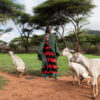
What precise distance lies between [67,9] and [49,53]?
49.5 feet

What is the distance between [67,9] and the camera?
20.6 metres

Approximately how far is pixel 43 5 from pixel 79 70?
56.0 feet

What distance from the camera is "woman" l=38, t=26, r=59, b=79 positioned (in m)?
6.65

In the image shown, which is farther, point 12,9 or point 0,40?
point 0,40

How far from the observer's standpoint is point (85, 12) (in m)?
21.6

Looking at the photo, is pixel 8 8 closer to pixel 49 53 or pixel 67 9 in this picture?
pixel 67 9

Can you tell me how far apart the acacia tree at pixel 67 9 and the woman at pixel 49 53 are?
12.8m

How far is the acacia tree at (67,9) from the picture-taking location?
2006cm

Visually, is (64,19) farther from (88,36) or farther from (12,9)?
(88,36)

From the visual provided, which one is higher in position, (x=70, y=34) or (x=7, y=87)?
(x=70, y=34)

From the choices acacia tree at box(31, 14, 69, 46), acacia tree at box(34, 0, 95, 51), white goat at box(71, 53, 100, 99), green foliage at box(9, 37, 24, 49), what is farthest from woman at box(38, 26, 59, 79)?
green foliage at box(9, 37, 24, 49)

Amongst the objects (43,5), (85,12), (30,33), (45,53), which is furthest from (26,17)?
(45,53)

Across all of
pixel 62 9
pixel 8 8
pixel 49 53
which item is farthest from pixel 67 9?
pixel 49 53

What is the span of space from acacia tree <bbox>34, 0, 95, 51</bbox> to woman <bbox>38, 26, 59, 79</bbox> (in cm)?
1285
